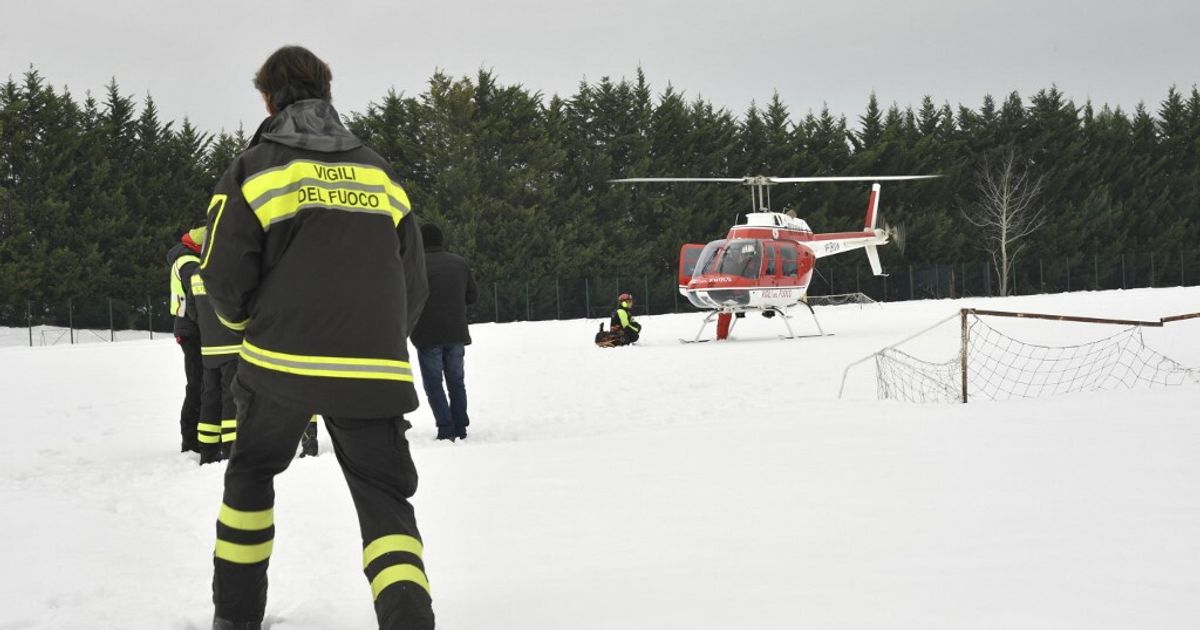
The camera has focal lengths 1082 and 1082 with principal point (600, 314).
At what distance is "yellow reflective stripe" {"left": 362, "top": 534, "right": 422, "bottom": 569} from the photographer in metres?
2.83

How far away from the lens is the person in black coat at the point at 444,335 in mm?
7734

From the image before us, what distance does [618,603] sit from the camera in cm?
328

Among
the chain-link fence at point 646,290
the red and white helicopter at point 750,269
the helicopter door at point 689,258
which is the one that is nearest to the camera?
the red and white helicopter at point 750,269

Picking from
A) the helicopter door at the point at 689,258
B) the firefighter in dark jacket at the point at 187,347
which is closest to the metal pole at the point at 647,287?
the helicopter door at the point at 689,258

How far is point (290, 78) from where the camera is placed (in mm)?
3139

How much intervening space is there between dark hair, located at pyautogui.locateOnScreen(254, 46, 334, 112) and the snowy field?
1.58m

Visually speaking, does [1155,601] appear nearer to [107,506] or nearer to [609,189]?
[107,506]

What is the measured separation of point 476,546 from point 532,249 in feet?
111

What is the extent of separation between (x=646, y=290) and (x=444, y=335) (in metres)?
30.2

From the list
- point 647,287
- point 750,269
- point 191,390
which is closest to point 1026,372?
point 750,269

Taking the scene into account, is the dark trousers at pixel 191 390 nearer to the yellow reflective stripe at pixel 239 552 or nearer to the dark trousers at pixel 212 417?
the dark trousers at pixel 212 417

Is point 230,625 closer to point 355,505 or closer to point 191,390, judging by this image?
point 355,505

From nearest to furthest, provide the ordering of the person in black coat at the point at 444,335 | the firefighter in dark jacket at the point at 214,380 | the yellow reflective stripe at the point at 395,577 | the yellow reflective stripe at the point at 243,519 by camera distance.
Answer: the yellow reflective stripe at the point at 395,577 < the yellow reflective stripe at the point at 243,519 < the firefighter in dark jacket at the point at 214,380 < the person in black coat at the point at 444,335

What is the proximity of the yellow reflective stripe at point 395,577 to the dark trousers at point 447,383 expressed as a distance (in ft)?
16.2
